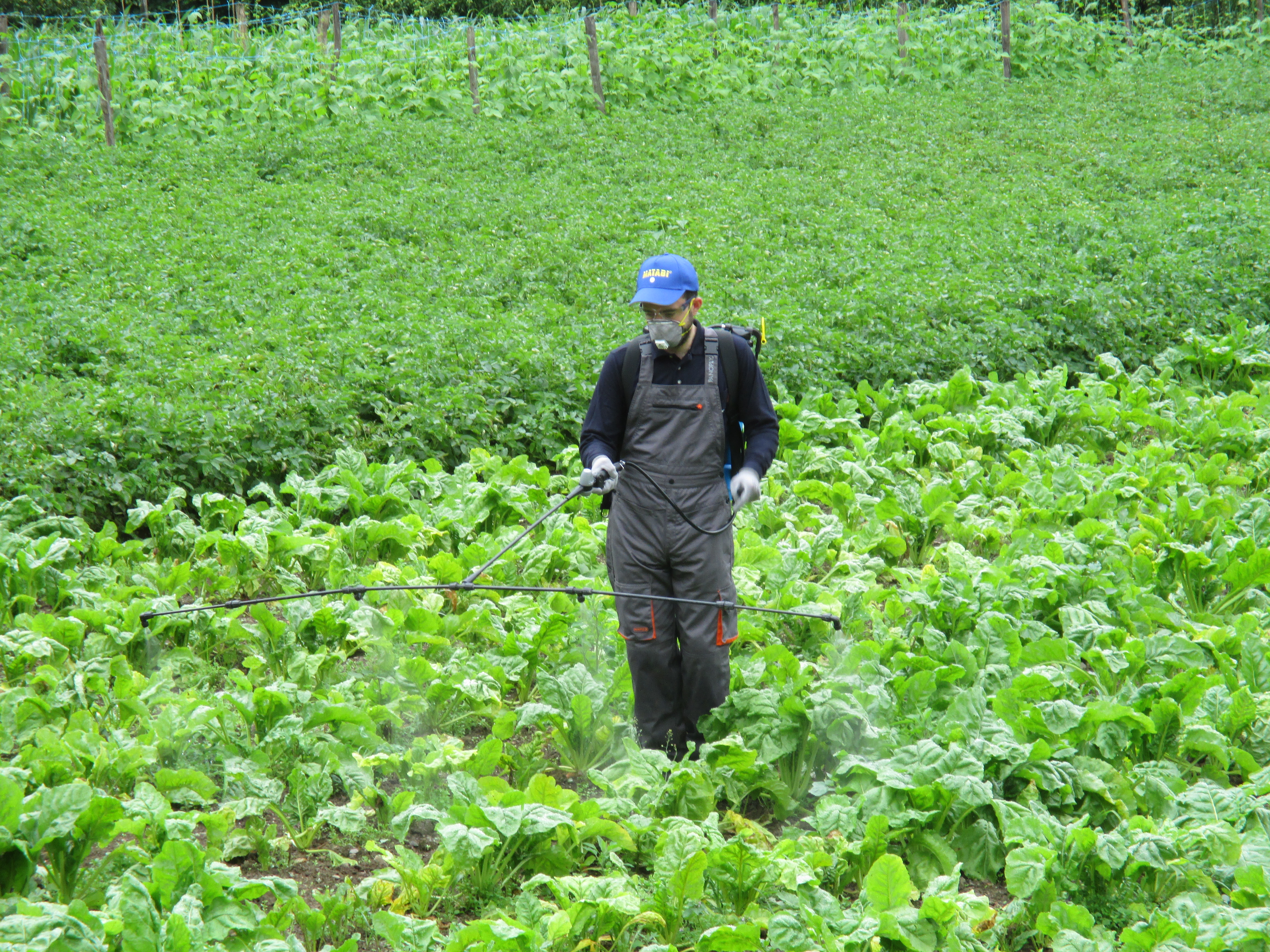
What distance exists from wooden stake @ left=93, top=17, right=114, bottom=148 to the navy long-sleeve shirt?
14479 mm

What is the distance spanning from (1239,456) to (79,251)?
10.6 meters

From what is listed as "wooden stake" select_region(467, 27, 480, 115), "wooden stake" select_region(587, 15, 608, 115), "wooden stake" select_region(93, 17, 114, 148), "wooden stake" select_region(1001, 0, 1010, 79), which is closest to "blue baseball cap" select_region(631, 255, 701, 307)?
"wooden stake" select_region(93, 17, 114, 148)

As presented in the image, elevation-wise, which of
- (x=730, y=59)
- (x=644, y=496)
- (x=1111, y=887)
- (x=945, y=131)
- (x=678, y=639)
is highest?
(x=730, y=59)

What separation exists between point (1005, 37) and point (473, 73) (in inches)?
454

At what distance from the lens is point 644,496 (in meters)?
4.29

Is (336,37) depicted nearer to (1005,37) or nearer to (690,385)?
(1005,37)

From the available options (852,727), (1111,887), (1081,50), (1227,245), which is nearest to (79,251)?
(852,727)

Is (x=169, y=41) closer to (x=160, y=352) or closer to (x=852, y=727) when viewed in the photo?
(x=160, y=352)

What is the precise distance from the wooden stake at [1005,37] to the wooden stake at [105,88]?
16790 millimetres

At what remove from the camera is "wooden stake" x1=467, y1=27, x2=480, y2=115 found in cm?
1878

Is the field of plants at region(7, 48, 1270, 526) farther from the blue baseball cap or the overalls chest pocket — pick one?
the blue baseball cap

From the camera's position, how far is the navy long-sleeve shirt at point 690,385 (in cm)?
430

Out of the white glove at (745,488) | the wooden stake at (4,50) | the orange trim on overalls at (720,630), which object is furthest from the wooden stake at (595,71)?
the orange trim on overalls at (720,630)

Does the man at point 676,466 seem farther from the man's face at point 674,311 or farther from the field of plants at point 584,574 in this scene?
the field of plants at point 584,574
